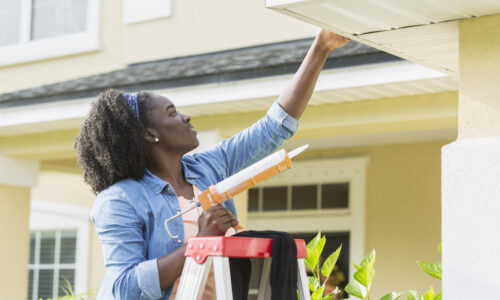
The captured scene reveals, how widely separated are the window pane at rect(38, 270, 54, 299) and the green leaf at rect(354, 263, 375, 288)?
8.69 meters

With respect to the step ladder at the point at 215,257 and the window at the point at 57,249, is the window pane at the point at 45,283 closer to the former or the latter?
the window at the point at 57,249

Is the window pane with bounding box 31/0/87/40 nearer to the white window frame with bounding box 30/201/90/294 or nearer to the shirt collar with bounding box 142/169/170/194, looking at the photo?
the white window frame with bounding box 30/201/90/294

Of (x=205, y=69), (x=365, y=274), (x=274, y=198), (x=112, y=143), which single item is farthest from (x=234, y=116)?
(x=112, y=143)

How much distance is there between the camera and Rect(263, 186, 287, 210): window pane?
31.1 feet

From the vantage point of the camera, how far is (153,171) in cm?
297

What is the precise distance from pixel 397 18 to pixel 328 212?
625 centimetres

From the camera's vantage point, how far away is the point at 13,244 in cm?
859

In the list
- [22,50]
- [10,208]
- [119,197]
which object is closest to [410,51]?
[119,197]

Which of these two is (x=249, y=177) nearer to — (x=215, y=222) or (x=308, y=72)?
(x=215, y=222)

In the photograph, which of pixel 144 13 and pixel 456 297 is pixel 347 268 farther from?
pixel 456 297

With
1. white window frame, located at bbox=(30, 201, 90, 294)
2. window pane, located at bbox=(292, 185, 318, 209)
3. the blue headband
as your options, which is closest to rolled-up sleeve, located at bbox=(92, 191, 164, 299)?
the blue headband

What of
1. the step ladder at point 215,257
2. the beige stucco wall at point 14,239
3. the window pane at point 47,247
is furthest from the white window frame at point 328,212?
the step ladder at point 215,257

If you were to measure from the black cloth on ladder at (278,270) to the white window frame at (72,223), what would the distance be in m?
8.83

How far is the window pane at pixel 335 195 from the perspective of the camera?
354 inches
